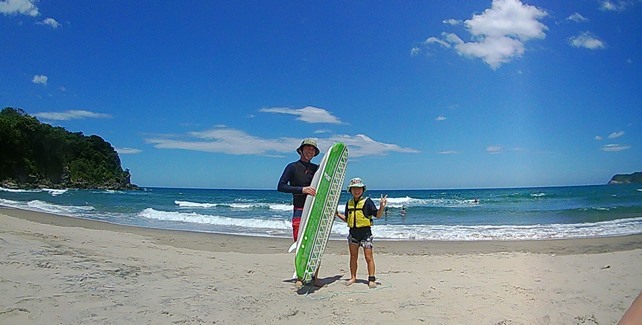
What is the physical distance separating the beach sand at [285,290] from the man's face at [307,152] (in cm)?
143

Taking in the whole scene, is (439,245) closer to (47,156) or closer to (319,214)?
(319,214)

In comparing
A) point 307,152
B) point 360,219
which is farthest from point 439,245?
point 307,152

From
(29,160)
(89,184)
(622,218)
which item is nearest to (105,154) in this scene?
(89,184)

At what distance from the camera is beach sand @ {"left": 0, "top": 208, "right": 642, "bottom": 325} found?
3.66m

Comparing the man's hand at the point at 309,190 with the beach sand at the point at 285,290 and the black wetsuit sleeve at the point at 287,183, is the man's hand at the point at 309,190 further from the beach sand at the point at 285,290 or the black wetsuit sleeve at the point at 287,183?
the beach sand at the point at 285,290

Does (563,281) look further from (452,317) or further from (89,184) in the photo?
(89,184)

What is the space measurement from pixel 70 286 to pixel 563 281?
17.3 feet

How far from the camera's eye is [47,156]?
188ft

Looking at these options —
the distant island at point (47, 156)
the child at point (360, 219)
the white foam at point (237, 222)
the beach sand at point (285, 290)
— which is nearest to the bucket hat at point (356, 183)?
the child at point (360, 219)

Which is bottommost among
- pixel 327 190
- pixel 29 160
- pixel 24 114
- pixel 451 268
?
pixel 451 268

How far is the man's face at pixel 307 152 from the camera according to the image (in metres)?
4.95

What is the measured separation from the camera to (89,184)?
65.8 metres

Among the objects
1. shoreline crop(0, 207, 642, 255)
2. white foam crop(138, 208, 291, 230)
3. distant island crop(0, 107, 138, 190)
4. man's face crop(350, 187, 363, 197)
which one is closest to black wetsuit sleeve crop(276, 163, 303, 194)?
man's face crop(350, 187, 363, 197)

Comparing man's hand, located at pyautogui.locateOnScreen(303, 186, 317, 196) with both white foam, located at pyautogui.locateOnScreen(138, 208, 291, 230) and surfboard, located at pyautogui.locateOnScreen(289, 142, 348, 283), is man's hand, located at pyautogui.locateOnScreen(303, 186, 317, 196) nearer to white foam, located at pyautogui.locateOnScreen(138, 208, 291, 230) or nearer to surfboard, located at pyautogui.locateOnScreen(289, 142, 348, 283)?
surfboard, located at pyautogui.locateOnScreen(289, 142, 348, 283)
